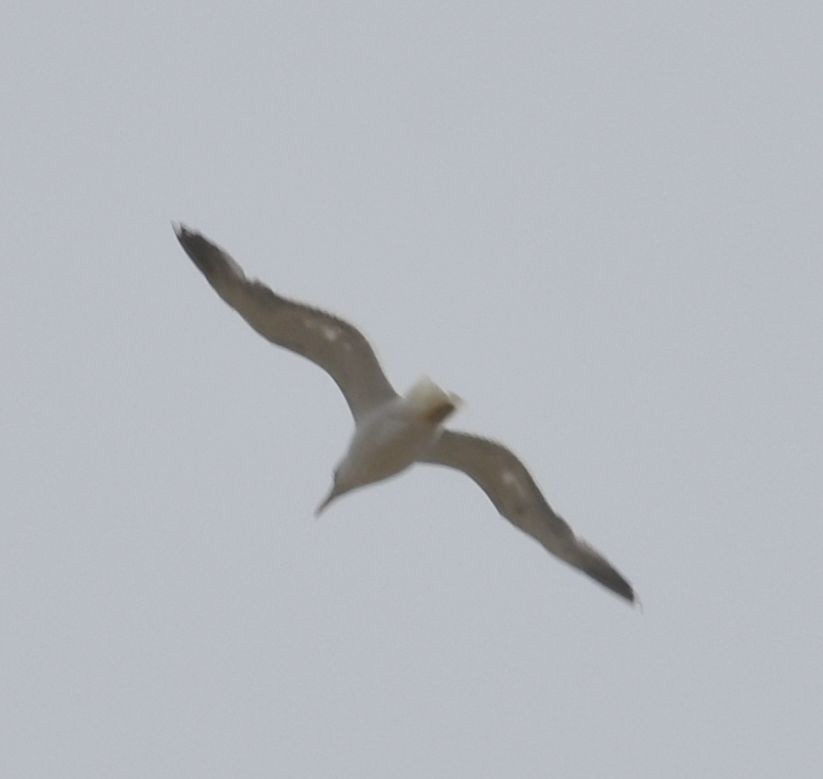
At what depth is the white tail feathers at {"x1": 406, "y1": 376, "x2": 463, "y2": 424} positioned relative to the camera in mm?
17641

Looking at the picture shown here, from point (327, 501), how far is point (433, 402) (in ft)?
4.56

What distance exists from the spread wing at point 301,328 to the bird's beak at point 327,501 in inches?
26.5

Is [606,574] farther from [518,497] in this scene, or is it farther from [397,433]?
[397,433]

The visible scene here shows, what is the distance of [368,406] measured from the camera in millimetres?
18047

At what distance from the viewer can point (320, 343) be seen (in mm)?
17828

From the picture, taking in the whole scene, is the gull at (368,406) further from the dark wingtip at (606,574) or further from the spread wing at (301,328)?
the dark wingtip at (606,574)

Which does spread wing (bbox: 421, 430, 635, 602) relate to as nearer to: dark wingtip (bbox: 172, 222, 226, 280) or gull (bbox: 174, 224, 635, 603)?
gull (bbox: 174, 224, 635, 603)

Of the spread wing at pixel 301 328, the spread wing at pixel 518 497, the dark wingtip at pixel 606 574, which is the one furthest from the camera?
the dark wingtip at pixel 606 574

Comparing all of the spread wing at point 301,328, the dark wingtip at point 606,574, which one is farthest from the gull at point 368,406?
the dark wingtip at point 606,574

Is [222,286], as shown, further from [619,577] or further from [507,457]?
[619,577]

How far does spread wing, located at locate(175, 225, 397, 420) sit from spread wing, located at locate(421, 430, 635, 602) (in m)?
0.74

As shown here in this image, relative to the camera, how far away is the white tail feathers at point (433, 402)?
17.6m

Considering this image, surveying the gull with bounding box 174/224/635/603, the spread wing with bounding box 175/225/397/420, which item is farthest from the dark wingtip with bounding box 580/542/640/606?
the spread wing with bounding box 175/225/397/420

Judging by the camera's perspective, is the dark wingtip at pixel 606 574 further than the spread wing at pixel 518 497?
Yes
